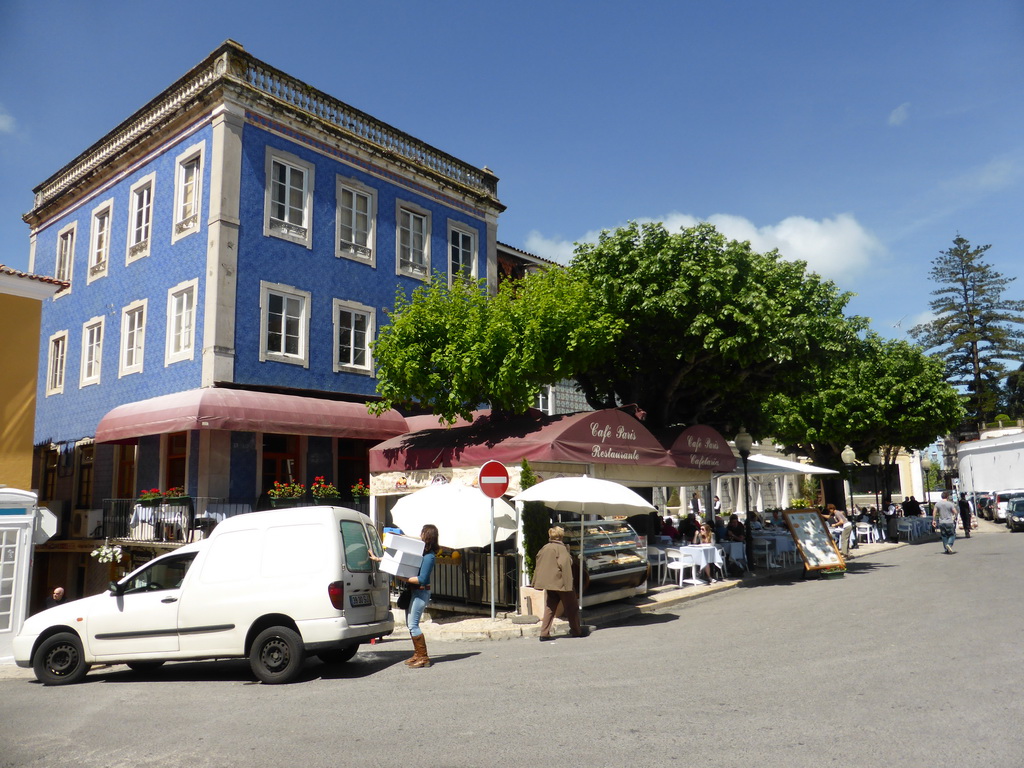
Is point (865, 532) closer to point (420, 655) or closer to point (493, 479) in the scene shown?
point (493, 479)

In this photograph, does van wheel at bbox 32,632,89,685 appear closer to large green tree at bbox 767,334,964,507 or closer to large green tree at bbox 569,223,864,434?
large green tree at bbox 569,223,864,434

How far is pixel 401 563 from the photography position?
9359mm

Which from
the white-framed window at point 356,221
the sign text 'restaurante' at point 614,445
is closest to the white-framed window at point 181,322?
the white-framed window at point 356,221

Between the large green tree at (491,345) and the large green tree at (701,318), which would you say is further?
the large green tree at (701,318)

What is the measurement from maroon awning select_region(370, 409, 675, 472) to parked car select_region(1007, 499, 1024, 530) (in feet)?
80.2

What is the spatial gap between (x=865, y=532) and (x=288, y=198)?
22649mm

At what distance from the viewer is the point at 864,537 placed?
29391 mm

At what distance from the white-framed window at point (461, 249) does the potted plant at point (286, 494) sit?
8355 mm

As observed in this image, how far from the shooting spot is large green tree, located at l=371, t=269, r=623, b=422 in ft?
48.8

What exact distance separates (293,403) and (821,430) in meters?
23.9

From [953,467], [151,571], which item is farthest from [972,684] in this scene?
[953,467]

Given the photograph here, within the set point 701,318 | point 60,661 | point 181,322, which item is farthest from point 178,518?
point 701,318

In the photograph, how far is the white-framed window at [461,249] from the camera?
23.5 meters

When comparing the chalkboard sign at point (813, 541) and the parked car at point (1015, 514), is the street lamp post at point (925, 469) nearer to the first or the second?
the parked car at point (1015, 514)
